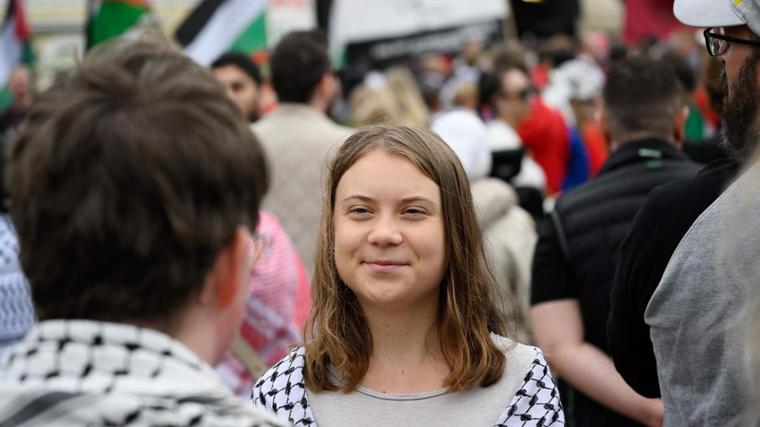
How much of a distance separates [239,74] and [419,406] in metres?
4.61

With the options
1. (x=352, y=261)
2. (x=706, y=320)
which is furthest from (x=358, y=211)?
(x=706, y=320)

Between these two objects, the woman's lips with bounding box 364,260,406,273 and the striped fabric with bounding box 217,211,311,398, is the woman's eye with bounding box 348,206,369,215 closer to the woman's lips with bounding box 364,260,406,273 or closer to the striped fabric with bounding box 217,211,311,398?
the woman's lips with bounding box 364,260,406,273

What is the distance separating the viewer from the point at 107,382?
1.60 meters

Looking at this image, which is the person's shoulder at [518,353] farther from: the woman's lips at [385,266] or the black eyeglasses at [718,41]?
the black eyeglasses at [718,41]

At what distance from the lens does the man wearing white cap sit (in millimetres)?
2396

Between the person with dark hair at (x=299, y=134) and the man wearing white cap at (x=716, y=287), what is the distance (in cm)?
266

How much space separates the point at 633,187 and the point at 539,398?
1.62 m

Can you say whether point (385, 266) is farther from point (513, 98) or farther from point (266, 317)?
point (513, 98)

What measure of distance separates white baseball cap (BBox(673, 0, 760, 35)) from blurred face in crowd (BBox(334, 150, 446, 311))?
0.74 meters

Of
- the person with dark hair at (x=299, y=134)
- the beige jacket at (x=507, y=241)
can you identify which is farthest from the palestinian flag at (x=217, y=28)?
the beige jacket at (x=507, y=241)

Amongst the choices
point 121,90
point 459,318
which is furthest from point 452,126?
point 121,90

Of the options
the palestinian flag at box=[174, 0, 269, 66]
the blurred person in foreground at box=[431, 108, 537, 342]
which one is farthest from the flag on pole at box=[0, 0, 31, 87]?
the blurred person in foreground at box=[431, 108, 537, 342]

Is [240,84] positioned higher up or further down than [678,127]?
further down

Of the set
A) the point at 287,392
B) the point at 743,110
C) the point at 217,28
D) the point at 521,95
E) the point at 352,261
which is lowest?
the point at 521,95
